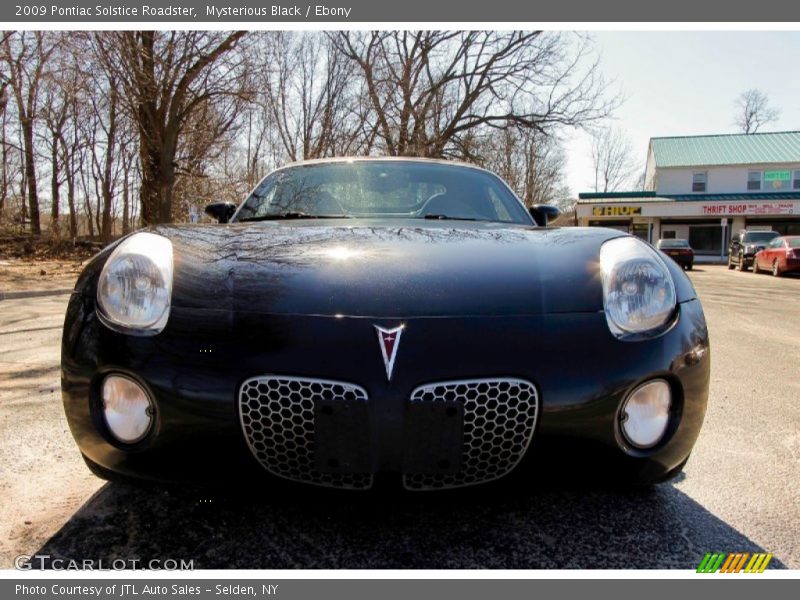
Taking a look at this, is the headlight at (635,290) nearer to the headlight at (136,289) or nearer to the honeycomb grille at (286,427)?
the honeycomb grille at (286,427)

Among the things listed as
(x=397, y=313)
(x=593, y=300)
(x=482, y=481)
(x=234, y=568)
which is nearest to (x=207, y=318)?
(x=397, y=313)

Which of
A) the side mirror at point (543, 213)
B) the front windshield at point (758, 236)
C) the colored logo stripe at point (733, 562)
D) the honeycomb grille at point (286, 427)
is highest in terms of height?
the front windshield at point (758, 236)

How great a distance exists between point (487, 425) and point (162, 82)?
14619 millimetres

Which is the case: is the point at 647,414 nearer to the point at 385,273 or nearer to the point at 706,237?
the point at 385,273

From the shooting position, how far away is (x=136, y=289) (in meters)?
1.56

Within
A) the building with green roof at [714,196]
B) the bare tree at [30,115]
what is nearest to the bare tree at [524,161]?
the building with green roof at [714,196]

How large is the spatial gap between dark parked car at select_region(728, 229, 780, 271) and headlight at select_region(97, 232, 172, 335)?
23.3 meters

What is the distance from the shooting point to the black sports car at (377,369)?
4.52 feet

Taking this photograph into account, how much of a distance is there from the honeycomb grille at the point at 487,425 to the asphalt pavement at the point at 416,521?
5 centimetres

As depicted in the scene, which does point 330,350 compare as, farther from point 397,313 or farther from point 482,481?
point 482,481

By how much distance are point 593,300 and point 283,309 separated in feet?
2.87

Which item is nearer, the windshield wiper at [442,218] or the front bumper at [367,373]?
the front bumper at [367,373]

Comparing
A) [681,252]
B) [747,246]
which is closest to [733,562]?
[681,252]

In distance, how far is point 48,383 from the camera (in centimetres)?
334
